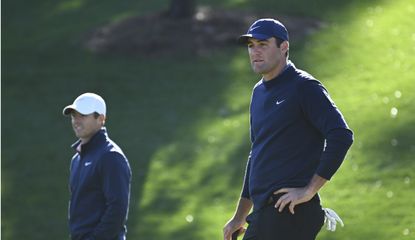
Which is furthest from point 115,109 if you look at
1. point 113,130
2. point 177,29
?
point 177,29

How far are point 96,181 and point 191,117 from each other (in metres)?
8.90

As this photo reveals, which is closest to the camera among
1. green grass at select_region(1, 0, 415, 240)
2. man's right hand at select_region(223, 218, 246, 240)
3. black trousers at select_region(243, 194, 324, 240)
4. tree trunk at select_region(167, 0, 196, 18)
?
black trousers at select_region(243, 194, 324, 240)

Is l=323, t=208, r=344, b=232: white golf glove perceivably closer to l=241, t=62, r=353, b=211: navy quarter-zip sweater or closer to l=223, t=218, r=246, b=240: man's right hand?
l=241, t=62, r=353, b=211: navy quarter-zip sweater

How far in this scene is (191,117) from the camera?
620 inches

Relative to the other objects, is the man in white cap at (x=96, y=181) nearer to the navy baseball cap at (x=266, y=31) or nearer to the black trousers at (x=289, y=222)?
the black trousers at (x=289, y=222)

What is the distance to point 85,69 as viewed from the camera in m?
18.7

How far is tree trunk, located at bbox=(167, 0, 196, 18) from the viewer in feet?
64.5

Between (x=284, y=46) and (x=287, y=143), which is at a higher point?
(x=284, y=46)

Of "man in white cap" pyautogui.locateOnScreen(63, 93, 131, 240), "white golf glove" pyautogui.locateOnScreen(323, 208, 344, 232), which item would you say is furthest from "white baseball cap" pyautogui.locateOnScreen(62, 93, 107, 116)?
"white golf glove" pyautogui.locateOnScreen(323, 208, 344, 232)

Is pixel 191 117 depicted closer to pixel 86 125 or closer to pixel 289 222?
pixel 86 125

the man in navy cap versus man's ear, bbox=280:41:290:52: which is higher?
man's ear, bbox=280:41:290:52

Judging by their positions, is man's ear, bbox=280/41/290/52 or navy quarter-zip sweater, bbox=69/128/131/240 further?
navy quarter-zip sweater, bbox=69/128/131/240

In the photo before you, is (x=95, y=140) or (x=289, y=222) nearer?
(x=289, y=222)

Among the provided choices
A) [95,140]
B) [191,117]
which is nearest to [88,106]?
[95,140]
